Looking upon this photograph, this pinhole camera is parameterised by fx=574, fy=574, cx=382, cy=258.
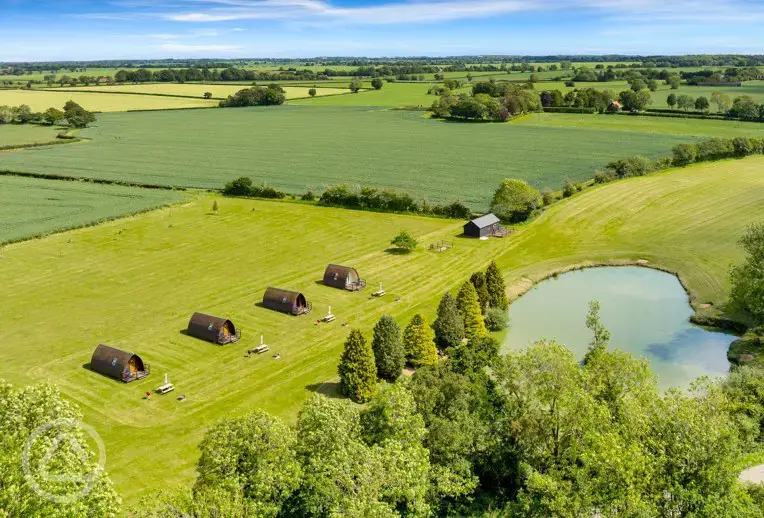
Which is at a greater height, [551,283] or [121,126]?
[121,126]

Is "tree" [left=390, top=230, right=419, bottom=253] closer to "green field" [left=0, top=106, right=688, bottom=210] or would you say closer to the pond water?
the pond water

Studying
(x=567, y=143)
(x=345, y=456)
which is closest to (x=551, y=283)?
(x=345, y=456)

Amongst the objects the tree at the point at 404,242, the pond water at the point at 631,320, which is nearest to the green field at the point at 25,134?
the tree at the point at 404,242

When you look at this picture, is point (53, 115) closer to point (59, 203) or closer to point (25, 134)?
point (25, 134)

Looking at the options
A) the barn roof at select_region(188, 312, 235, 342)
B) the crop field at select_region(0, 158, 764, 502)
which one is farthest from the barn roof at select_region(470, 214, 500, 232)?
the barn roof at select_region(188, 312, 235, 342)

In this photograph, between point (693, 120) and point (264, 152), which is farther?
point (693, 120)

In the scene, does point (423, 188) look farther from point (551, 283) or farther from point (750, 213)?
point (750, 213)

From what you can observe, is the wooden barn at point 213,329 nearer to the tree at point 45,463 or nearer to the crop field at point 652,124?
the tree at point 45,463
